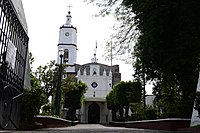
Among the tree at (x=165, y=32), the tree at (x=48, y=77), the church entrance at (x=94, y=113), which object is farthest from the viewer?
the church entrance at (x=94, y=113)

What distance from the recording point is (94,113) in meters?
49.4

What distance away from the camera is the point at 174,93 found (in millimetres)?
16797

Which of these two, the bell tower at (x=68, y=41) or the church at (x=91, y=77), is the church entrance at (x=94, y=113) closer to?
the church at (x=91, y=77)

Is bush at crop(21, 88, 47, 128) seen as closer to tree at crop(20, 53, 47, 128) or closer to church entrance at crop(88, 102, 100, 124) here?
tree at crop(20, 53, 47, 128)

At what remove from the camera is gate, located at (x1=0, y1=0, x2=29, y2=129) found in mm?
7684

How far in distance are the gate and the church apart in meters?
38.5

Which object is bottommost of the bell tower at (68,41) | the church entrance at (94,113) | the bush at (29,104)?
the church entrance at (94,113)

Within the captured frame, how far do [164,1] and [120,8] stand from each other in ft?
8.95

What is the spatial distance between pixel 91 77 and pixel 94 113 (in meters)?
7.95

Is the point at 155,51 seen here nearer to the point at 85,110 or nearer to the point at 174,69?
the point at 174,69

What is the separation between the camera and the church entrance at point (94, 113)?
49.3 metres

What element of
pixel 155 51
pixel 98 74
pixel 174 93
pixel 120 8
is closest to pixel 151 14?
pixel 155 51

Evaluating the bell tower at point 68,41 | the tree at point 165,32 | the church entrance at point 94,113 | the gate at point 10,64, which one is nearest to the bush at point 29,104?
the gate at point 10,64

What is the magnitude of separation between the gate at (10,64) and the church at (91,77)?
38548 mm
